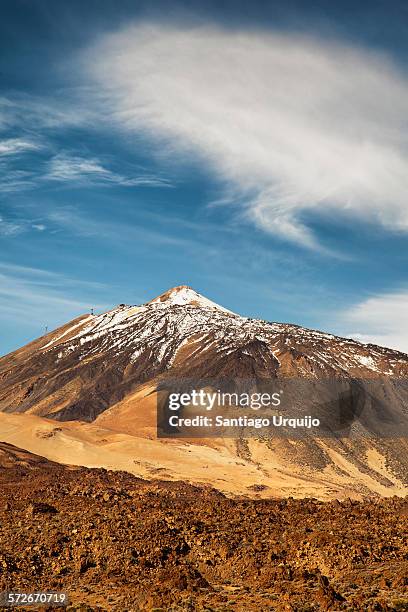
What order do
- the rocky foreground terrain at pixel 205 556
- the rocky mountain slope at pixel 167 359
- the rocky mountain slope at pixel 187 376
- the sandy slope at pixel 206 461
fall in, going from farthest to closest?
the rocky mountain slope at pixel 167 359, the rocky mountain slope at pixel 187 376, the sandy slope at pixel 206 461, the rocky foreground terrain at pixel 205 556

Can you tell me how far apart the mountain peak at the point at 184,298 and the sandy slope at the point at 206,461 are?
344 ft

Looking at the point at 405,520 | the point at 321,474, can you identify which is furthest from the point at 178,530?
the point at 321,474

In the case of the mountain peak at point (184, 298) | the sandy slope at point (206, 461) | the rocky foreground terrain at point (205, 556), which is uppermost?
the mountain peak at point (184, 298)

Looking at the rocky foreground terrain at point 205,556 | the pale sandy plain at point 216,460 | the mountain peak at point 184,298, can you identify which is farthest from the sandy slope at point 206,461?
the mountain peak at point 184,298

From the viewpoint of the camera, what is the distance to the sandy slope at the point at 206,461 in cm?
5284

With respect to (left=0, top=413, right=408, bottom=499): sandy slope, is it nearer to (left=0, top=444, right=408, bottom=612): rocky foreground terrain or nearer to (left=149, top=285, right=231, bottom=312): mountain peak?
(left=0, top=444, right=408, bottom=612): rocky foreground terrain

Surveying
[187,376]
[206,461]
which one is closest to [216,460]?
[206,461]

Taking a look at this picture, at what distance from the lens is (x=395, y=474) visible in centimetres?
6738

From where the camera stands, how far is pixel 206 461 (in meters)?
61.0

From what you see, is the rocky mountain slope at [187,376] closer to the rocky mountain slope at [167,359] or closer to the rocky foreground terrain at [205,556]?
the rocky mountain slope at [167,359]

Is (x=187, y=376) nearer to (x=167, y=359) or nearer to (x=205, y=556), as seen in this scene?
(x=167, y=359)

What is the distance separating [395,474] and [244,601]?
2277 inches

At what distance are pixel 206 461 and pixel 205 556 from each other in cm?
4439

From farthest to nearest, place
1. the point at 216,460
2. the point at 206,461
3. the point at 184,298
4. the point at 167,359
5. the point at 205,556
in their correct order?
the point at 184,298 → the point at 167,359 → the point at 216,460 → the point at 206,461 → the point at 205,556
